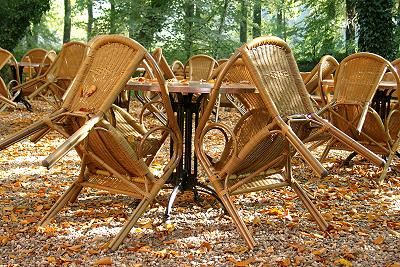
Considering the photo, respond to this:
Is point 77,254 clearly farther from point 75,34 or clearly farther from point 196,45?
point 75,34

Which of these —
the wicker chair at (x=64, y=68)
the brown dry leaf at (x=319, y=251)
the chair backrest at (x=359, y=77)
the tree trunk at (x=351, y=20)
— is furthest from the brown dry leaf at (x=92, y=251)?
the tree trunk at (x=351, y=20)

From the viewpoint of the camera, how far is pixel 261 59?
11.1 feet

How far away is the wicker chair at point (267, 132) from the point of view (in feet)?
10.7

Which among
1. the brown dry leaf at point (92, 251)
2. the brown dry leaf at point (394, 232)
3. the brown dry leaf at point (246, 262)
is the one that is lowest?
the brown dry leaf at point (394, 232)

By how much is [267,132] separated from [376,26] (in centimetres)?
786

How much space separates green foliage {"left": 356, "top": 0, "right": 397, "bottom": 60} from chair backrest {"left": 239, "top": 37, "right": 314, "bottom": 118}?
719cm

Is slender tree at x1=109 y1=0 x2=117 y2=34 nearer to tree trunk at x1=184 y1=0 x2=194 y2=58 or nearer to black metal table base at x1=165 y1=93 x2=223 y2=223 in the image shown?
tree trunk at x1=184 y1=0 x2=194 y2=58

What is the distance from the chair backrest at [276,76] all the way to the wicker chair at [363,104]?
133 cm

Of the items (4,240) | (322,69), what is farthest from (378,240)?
(322,69)

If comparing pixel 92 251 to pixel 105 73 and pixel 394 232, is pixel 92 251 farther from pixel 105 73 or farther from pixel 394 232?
pixel 394 232

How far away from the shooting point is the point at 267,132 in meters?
3.24

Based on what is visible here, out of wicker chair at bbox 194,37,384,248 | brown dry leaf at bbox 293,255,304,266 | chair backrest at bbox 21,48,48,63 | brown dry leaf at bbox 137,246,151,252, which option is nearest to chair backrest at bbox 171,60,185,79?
chair backrest at bbox 21,48,48,63

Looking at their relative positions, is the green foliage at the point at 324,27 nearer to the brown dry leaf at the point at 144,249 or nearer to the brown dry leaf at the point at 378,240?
the brown dry leaf at the point at 378,240

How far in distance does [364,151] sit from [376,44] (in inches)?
308
